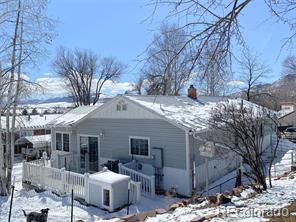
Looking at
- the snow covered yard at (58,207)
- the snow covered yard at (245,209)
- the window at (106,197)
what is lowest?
the snow covered yard at (58,207)

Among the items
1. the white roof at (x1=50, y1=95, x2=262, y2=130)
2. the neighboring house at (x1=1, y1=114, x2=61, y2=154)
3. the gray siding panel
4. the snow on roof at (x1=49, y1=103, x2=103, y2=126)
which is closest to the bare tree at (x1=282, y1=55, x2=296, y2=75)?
the white roof at (x1=50, y1=95, x2=262, y2=130)

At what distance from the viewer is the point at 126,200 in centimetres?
1107

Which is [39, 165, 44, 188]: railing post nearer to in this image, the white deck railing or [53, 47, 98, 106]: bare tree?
the white deck railing

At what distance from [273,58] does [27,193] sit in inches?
462

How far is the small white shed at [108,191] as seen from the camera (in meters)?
10.7

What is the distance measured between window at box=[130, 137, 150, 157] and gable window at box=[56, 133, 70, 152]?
464 centimetres

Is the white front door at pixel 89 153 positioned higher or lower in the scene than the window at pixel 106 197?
higher

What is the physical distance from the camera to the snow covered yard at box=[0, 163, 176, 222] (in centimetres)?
1002

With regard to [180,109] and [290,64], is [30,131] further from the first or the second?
[290,64]

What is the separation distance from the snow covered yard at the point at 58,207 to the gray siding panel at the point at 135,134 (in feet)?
5.87

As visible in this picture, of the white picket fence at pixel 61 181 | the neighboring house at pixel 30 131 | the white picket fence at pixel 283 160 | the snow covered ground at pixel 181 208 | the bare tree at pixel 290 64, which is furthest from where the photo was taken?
the neighboring house at pixel 30 131

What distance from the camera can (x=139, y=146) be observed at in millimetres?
14094

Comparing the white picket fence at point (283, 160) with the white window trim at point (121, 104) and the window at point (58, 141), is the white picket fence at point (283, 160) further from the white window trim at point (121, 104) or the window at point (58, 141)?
the window at point (58, 141)

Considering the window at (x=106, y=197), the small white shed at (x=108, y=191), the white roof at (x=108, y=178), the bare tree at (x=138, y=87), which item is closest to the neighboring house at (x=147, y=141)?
the white roof at (x=108, y=178)
